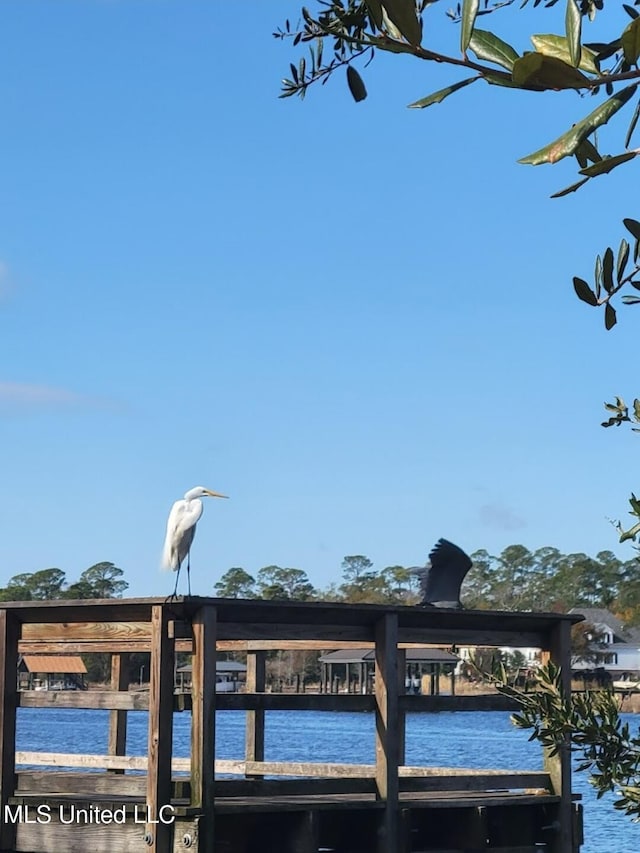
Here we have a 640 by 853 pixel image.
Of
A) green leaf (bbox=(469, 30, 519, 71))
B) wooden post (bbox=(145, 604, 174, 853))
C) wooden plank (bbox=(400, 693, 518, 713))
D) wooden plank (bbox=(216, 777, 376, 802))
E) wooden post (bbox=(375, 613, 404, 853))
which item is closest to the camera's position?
green leaf (bbox=(469, 30, 519, 71))

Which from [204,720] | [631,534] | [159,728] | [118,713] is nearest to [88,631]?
[159,728]

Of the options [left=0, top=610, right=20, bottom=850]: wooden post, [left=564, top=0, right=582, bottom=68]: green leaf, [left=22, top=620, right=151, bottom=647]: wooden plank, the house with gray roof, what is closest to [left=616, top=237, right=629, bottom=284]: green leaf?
[left=564, top=0, right=582, bottom=68]: green leaf

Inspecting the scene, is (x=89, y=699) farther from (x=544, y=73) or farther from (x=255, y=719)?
(x=544, y=73)

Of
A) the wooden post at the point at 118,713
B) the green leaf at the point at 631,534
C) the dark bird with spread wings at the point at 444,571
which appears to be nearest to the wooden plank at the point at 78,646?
the wooden post at the point at 118,713

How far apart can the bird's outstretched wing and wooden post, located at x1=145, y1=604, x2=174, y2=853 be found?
2.40 meters

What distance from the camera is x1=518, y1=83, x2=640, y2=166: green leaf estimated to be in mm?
2166

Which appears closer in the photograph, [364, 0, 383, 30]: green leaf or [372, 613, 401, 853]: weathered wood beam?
[364, 0, 383, 30]: green leaf

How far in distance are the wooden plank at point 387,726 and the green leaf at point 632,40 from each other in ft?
21.8

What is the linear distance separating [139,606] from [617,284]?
19.0 ft

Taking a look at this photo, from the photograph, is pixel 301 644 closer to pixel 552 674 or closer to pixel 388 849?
pixel 388 849

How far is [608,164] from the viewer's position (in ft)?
7.34

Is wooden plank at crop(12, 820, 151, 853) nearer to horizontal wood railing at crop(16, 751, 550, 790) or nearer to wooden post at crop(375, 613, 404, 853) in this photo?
horizontal wood railing at crop(16, 751, 550, 790)

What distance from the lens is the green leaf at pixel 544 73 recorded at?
2055mm

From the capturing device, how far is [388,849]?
8273mm
